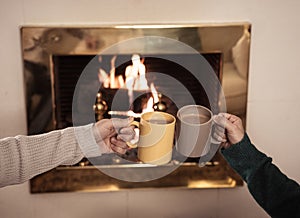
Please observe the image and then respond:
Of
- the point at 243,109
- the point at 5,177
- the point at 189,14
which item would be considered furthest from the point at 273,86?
the point at 5,177

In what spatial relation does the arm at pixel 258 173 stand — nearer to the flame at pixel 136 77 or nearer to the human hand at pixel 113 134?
the human hand at pixel 113 134

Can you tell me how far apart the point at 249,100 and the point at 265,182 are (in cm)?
58

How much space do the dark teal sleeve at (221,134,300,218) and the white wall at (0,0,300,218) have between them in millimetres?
532

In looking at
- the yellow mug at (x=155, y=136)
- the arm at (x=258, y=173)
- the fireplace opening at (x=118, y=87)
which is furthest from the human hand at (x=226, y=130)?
the fireplace opening at (x=118, y=87)

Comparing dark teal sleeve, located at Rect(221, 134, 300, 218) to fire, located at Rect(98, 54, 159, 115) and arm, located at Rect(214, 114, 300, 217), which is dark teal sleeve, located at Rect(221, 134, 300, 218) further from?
fire, located at Rect(98, 54, 159, 115)

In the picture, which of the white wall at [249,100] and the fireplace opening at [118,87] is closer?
the white wall at [249,100]

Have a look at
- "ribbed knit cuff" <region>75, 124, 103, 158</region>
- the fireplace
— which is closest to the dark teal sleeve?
"ribbed knit cuff" <region>75, 124, 103, 158</region>

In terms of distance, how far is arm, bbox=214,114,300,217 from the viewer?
119cm

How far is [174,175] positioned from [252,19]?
0.65m

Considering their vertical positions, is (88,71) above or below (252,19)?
below

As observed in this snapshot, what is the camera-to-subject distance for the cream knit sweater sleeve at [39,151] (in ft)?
4.32

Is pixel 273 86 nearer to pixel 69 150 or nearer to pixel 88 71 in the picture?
pixel 88 71

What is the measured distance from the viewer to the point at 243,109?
174 centimetres

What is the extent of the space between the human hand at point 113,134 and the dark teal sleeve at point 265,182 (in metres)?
0.29
